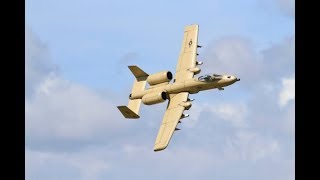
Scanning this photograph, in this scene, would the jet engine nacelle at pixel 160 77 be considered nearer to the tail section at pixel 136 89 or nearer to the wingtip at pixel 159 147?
the tail section at pixel 136 89

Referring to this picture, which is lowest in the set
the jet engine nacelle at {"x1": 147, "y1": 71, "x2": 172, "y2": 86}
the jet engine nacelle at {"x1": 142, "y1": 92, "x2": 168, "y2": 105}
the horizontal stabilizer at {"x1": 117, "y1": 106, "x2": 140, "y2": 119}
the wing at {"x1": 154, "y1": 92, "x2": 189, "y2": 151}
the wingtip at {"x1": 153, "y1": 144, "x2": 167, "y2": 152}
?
the wingtip at {"x1": 153, "y1": 144, "x2": 167, "y2": 152}

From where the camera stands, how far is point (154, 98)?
285 ft

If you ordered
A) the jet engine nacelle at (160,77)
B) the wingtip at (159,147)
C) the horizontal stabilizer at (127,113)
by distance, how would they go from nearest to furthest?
the wingtip at (159,147) → the horizontal stabilizer at (127,113) → the jet engine nacelle at (160,77)

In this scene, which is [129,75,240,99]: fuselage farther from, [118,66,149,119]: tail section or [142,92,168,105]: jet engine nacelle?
[118,66,149,119]: tail section

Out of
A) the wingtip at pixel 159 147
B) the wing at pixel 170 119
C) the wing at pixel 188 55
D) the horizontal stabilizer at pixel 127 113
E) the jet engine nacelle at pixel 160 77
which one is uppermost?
the wing at pixel 188 55

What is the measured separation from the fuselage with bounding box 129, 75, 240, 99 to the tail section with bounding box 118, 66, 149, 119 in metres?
0.97

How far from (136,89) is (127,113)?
396 cm

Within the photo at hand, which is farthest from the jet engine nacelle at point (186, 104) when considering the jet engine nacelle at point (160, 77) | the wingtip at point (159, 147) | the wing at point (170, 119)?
the wingtip at point (159, 147)

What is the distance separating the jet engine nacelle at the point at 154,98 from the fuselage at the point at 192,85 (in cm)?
70

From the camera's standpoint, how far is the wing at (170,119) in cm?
8119

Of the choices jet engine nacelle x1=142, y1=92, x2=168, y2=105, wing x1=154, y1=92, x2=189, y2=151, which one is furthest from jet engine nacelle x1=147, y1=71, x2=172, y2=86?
wing x1=154, y1=92, x2=189, y2=151

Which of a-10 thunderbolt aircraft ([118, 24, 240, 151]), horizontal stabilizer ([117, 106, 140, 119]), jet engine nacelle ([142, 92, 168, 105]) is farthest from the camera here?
horizontal stabilizer ([117, 106, 140, 119])

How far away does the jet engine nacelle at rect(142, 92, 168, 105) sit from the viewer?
86231mm

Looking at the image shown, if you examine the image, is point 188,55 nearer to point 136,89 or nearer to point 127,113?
point 136,89
